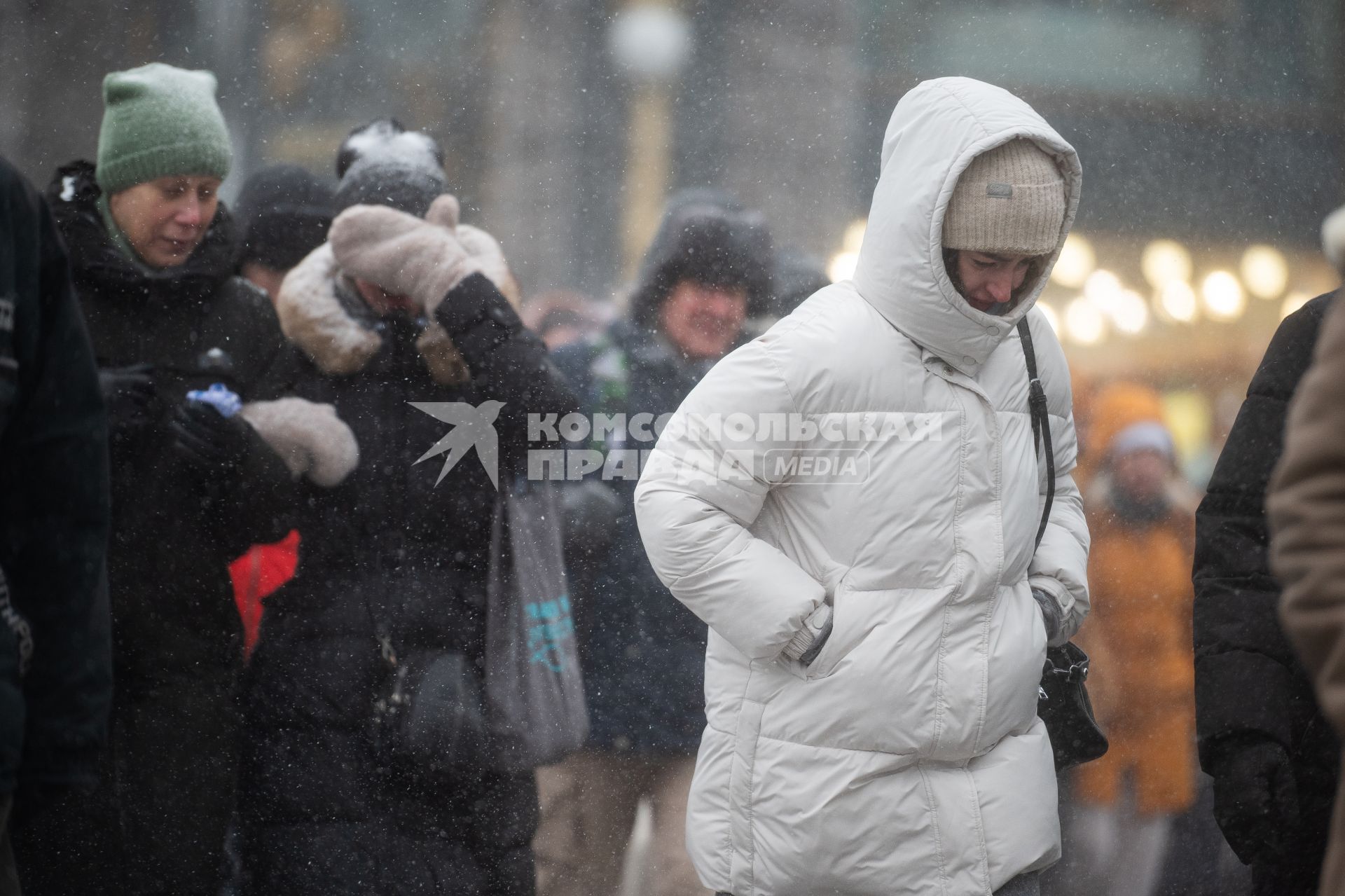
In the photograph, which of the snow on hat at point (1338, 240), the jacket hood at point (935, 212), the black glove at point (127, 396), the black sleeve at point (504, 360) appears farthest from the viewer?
the black sleeve at point (504, 360)

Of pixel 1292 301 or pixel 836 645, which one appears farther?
pixel 1292 301

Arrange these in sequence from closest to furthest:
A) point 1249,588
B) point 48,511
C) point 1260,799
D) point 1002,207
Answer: point 48,511, point 1002,207, point 1260,799, point 1249,588

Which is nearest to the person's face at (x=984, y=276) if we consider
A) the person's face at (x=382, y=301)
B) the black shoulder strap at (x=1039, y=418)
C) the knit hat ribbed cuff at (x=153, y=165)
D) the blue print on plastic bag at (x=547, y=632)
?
the black shoulder strap at (x=1039, y=418)

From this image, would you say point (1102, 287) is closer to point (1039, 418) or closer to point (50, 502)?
point (1039, 418)

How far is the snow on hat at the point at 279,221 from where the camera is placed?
361 cm

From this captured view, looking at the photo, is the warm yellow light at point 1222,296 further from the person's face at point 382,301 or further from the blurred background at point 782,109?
the person's face at point 382,301

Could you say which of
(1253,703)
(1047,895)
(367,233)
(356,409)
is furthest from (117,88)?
(1047,895)

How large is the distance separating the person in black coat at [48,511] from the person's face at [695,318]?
178 cm

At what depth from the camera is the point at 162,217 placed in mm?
A: 3301

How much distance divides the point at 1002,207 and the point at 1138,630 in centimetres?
188

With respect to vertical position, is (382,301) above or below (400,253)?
below

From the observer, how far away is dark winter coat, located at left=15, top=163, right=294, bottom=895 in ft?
10.5

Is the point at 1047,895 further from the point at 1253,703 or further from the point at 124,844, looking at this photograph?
the point at 124,844

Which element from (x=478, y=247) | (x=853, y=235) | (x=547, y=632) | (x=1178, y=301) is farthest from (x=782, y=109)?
(x=547, y=632)
